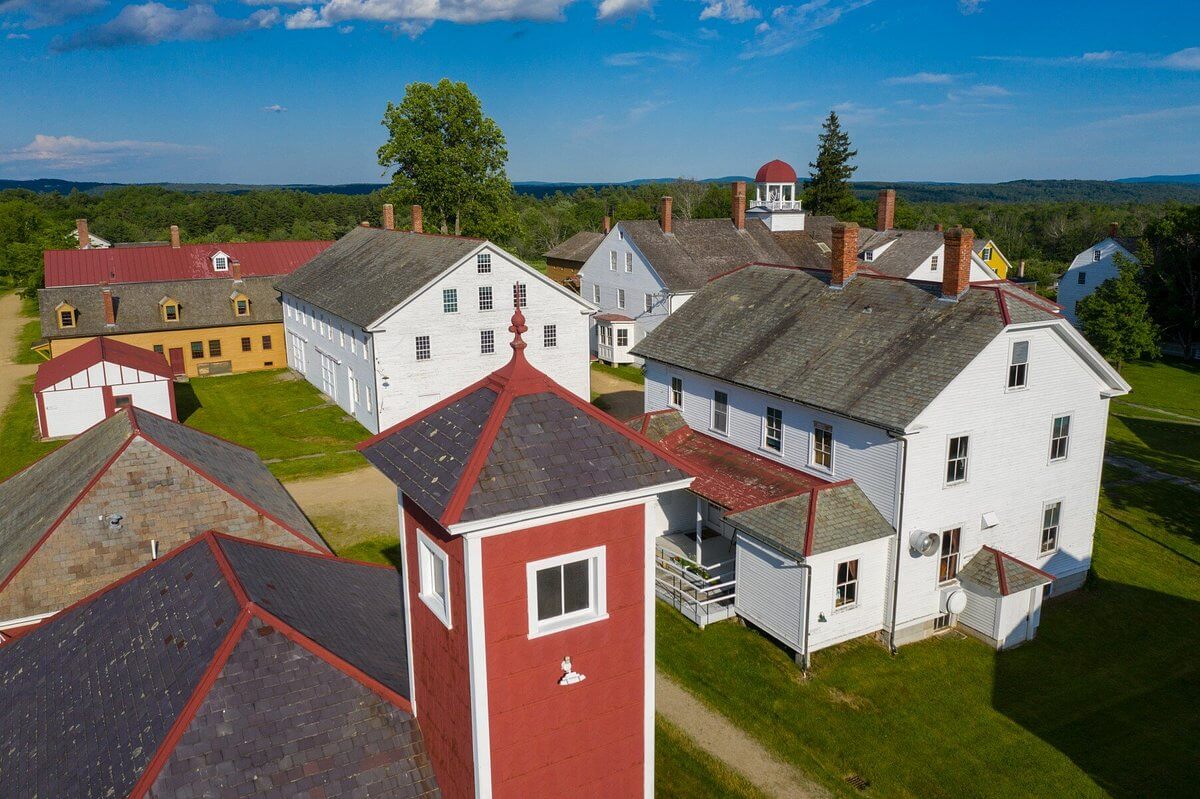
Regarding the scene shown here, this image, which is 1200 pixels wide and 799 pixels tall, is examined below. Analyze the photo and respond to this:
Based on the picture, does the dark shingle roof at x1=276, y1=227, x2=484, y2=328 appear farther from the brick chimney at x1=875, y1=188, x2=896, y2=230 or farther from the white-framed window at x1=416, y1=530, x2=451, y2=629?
the brick chimney at x1=875, y1=188, x2=896, y2=230

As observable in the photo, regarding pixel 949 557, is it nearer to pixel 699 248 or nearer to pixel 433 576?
pixel 433 576

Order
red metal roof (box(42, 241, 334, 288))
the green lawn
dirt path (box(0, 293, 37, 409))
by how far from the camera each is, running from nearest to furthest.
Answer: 1. the green lawn
2. dirt path (box(0, 293, 37, 409))
3. red metal roof (box(42, 241, 334, 288))

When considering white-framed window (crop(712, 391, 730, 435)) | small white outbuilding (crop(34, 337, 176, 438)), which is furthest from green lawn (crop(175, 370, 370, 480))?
white-framed window (crop(712, 391, 730, 435))

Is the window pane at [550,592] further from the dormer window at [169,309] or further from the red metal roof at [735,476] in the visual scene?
the dormer window at [169,309]

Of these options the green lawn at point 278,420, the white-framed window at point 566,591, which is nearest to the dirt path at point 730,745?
the white-framed window at point 566,591

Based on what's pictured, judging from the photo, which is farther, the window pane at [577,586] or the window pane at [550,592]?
the window pane at [577,586]

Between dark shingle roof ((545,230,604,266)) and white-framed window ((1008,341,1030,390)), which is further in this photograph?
dark shingle roof ((545,230,604,266))
